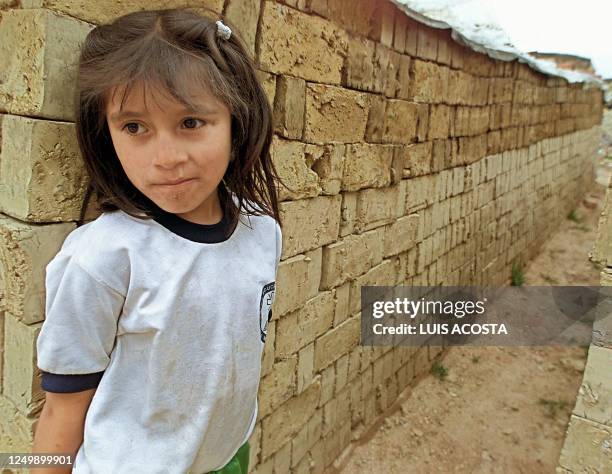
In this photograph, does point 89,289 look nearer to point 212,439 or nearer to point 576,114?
point 212,439

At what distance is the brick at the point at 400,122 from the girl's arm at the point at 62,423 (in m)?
2.66

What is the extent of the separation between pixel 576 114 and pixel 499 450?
7.67 meters

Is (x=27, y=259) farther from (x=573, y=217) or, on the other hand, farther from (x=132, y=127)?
(x=573, y=217)

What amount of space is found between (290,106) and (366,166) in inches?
37.9

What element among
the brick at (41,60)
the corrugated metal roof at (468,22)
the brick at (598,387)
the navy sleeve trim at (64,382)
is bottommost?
the brick at (598,387)

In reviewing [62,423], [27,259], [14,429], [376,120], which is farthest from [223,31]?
[376,120]

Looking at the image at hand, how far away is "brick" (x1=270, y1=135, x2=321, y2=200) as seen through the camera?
7.42ft

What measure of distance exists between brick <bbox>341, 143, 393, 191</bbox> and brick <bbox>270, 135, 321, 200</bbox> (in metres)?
0.39

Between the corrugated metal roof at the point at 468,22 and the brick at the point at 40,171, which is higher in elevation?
the corrugated metal roof at the point at 468,22

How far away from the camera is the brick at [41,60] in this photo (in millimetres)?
1234

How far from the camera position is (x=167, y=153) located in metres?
1.00

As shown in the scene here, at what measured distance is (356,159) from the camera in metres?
2.97

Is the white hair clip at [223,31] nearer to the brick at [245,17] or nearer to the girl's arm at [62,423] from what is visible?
the brick at [245,17]

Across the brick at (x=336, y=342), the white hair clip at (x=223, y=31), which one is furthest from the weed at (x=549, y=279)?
the white hair clip at (x=223, y=31)
